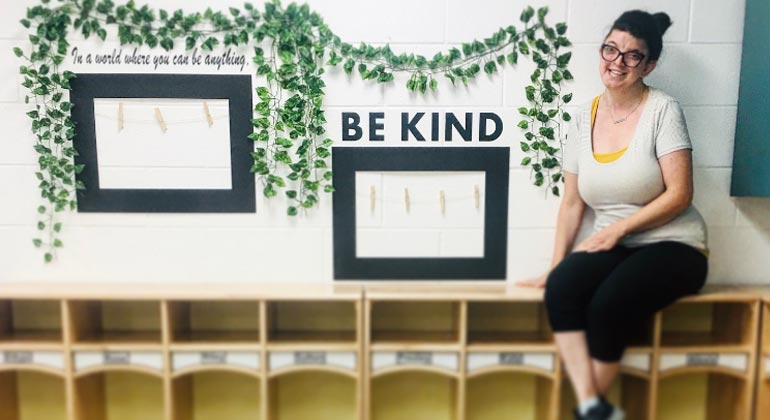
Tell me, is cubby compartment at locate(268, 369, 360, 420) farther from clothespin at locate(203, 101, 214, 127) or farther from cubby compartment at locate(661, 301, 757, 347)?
cubby compartment at locate(661, 301, 757, 347)

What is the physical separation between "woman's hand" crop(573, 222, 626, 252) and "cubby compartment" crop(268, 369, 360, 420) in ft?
3.60

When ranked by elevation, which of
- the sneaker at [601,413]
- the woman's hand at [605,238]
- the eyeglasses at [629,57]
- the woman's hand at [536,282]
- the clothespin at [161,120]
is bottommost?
the sneaker at [601,413]

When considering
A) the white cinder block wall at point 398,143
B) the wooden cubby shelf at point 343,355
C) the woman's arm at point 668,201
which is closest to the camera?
the woman's arm at point 668,201

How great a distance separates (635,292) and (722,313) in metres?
0.66

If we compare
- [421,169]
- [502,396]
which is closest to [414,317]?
[502,396]

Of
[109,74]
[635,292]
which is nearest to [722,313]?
[635,292]

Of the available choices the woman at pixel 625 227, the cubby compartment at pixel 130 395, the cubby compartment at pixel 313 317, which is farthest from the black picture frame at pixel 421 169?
the cubby compartment at pixel 130 395

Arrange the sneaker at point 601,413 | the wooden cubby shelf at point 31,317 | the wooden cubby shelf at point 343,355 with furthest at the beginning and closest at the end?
the wooden cubby shelf at point 31,317, the wooden cubby shelf at point 343,355, the sneaker at point 601,413

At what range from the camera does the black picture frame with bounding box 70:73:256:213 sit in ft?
7.27

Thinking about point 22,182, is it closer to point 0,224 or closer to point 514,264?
point 0,224

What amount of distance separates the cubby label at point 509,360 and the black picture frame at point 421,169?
328 millimetres

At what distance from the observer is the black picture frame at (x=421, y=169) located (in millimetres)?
2250

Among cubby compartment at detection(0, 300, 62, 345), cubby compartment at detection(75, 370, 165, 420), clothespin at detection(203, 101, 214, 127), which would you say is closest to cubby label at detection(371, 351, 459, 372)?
cubby compartment at detection(75, 370, 165, 420)

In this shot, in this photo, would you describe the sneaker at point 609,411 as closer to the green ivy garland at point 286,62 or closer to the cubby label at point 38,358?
the green ivy garland at point 286,62
